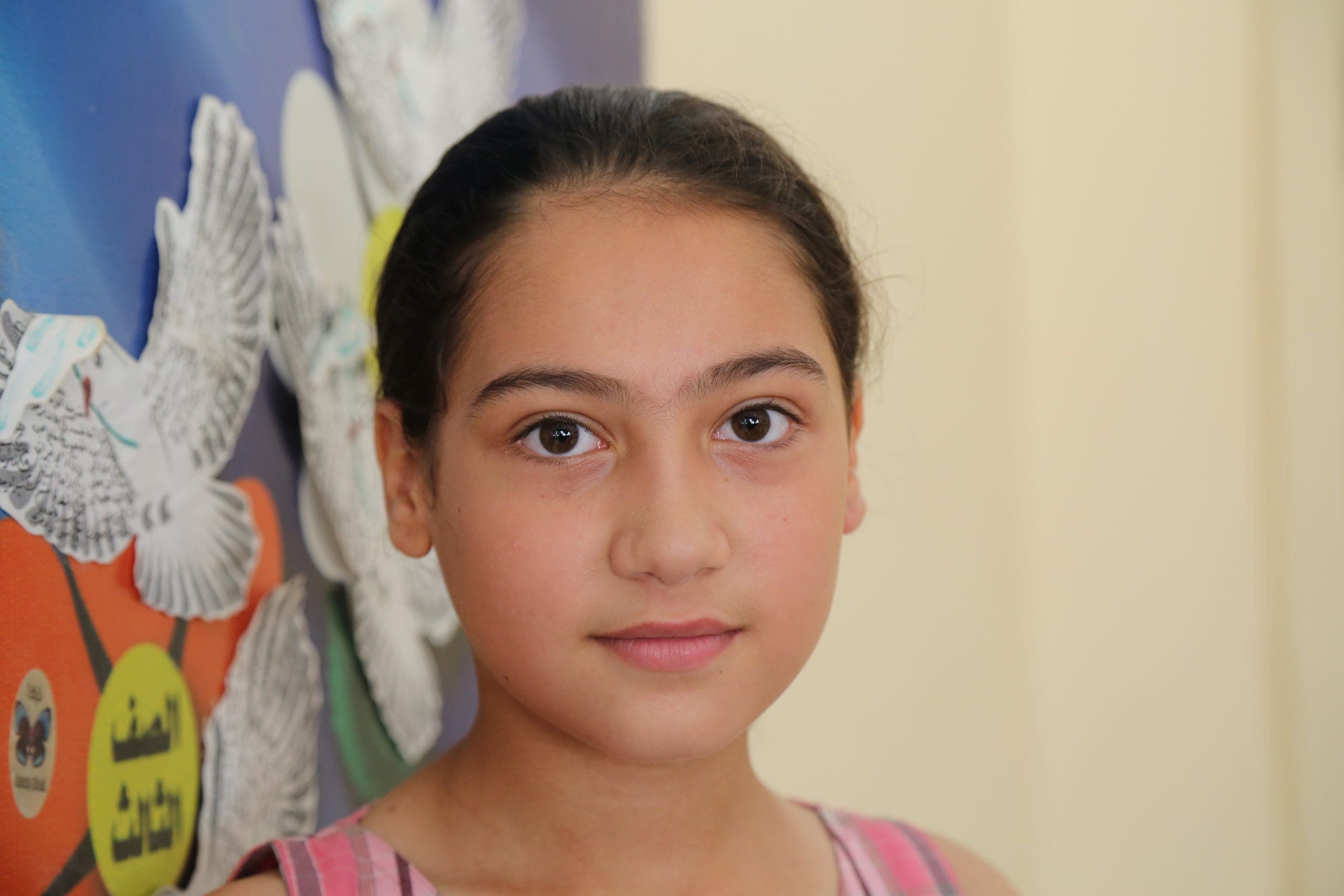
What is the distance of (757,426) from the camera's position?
2.51 ft

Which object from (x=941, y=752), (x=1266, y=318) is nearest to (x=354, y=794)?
(x=941, y=752)

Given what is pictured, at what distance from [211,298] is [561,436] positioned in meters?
0.25

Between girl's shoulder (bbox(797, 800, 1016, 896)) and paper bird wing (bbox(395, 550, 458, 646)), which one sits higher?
paper bird wing (bbox(395, 550, 458, 646))

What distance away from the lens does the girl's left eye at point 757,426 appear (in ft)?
2.48

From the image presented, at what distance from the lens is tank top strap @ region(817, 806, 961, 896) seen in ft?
2.92

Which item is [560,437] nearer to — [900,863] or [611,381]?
[611,381]

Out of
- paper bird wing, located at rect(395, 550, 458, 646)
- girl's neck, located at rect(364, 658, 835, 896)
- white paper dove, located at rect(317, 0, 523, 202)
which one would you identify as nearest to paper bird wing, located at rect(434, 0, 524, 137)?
white paper dove, located at rect(317, 0, 523, 202)

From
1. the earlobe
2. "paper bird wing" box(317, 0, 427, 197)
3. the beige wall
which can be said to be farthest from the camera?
the beige wall

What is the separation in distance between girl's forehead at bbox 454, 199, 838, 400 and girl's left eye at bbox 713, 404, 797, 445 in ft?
0.13

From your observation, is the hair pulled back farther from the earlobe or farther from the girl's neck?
the girl's neck

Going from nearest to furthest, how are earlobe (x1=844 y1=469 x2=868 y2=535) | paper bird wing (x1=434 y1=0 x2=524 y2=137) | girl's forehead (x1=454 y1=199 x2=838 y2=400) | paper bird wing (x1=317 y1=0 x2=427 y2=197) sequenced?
1. girl's forehead (x1=454 y1=199 x2=838 y2=400)
2. earlobe (x1=844 y1=469 x2=868 y2=535)
3. paper bird wing (x1=317 y1=0 x2=427 y2=197)
4. paper bird wing (x1=434 y1=0 x2=524 y2=137)

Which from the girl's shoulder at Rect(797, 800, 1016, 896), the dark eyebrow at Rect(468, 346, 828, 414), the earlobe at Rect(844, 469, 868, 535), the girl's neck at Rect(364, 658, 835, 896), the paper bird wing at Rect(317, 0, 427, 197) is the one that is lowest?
the girl's shoulder at Rect(797, 800, 1016, 896)

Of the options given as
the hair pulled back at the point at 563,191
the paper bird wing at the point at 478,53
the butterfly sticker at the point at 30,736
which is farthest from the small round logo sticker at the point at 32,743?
the paper bird wing at the point at 478,53

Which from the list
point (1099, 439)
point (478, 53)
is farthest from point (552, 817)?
point (1099, 439)
